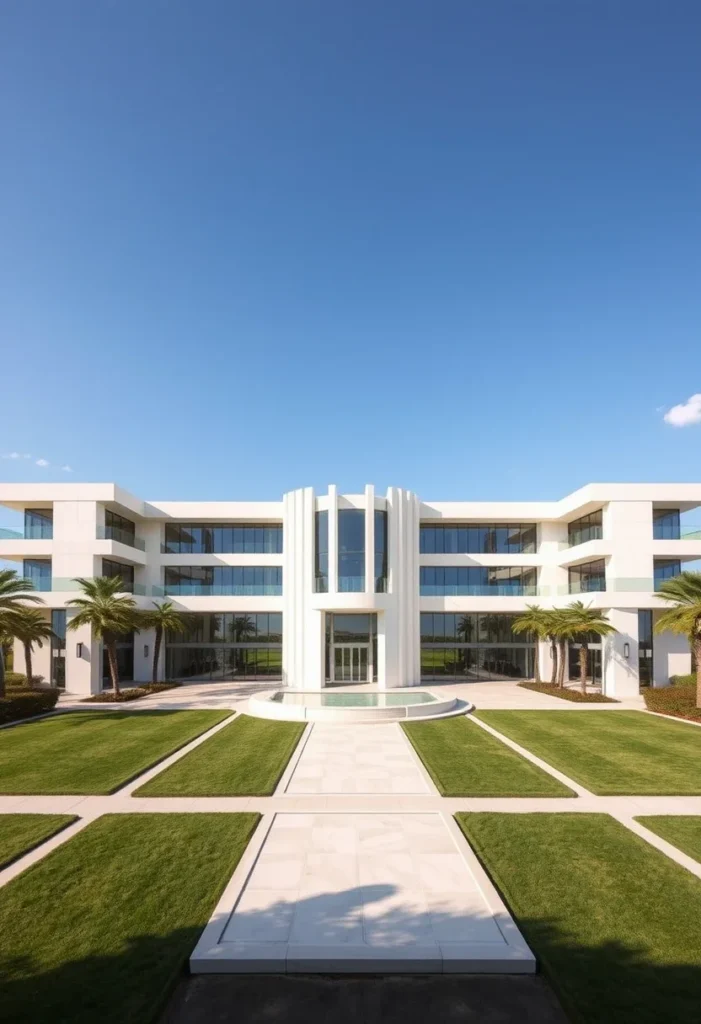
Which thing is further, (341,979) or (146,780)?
(146,780)

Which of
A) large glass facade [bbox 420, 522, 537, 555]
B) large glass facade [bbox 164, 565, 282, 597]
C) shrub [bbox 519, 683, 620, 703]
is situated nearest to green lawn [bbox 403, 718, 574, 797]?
shrub [bbox 519, 683, 620, 703]

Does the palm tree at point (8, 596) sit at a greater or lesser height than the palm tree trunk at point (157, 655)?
greater

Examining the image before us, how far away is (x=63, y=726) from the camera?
78.1 feet

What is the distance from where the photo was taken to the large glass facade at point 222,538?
41.3 m

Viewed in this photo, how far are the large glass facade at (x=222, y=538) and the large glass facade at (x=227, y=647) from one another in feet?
15.1

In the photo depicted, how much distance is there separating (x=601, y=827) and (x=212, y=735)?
565 inches

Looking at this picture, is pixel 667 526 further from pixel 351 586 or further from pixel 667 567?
pixel 351 586

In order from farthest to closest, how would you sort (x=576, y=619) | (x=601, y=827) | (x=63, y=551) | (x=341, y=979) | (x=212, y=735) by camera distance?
(x=63, y=551)
(x=576, y=619)
(x=212, y=735)
(x=601, y=827)
(x=341, y=979)

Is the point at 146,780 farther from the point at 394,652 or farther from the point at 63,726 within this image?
the point at 394,652

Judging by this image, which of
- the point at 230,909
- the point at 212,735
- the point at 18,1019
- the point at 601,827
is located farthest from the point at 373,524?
the point at 18,1019

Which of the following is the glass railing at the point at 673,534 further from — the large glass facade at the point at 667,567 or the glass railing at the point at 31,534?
the glass railing at the point at 31,534

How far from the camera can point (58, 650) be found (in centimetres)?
3462

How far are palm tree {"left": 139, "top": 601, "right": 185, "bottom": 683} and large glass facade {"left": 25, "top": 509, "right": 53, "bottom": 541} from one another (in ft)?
25.7

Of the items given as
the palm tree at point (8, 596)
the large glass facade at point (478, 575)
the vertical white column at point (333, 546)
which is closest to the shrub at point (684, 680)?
the large glass facade at point (478, 575)
